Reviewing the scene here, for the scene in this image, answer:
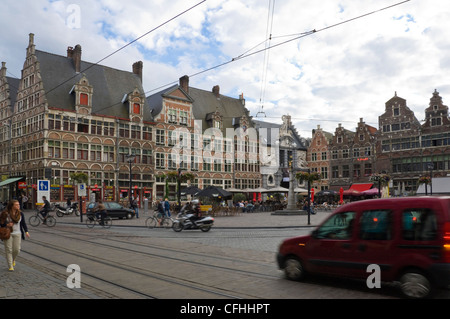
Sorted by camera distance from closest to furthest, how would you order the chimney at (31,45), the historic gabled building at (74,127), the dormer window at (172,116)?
1. the historic gabled building at (74,127)
2. the chimney at (31,45)
3. the dormer window at (172,116)

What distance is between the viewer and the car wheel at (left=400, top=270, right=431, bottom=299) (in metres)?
5.77

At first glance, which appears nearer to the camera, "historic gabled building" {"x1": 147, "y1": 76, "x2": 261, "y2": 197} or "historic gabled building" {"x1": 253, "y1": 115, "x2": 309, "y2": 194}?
"historic gabled building" {"x1": 147, "y1": 76, "x2": 261, "y2": 197}

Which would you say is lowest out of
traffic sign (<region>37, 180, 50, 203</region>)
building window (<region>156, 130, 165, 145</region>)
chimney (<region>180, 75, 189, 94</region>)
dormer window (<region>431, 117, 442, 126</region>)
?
traffic sign (<region>37, 180, 50, 203</region>)

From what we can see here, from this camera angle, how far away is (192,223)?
1909 centimetres

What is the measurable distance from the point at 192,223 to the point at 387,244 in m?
13.5

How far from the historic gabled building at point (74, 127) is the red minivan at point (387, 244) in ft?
123

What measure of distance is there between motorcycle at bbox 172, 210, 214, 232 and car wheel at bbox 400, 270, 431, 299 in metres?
13.4

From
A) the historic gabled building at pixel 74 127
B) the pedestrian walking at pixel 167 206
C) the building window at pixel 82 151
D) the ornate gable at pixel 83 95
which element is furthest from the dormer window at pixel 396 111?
the pedestrian walking at pixel 167 206

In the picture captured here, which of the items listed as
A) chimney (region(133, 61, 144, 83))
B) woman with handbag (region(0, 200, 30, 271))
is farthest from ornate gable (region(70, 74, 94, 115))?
woman with handbag (region(0, 200, 30, 271))

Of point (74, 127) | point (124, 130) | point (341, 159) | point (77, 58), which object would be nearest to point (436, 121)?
point (341, 159)

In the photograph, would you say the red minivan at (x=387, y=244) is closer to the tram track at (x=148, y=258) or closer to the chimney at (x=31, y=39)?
the tram track at (x=148, y=258)

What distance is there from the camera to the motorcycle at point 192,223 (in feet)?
62.3

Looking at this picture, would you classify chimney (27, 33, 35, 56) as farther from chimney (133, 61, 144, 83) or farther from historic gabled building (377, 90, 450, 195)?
historic gabled building (377, 90, 450, 195)

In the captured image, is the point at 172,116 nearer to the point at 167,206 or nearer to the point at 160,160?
the point at 160,160
